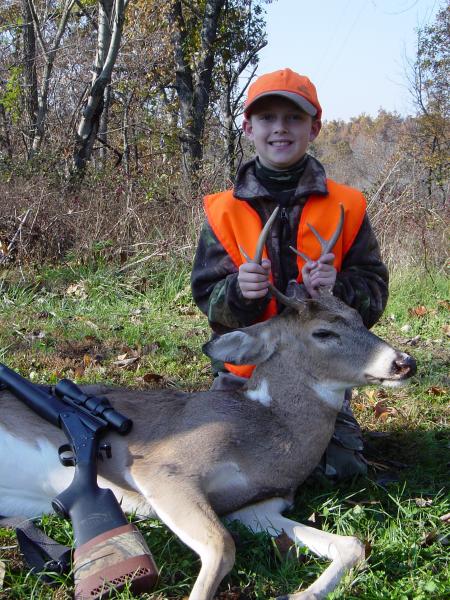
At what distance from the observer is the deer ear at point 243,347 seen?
125 inches

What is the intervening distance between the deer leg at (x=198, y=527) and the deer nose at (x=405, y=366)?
993 mm

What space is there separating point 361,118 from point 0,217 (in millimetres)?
45046

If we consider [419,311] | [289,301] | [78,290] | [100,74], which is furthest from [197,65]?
[289,301]

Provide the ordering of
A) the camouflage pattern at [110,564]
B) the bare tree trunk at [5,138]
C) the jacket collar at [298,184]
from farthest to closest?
the bare tree trunk at [5,138] → the jacket collar at [298,184] → the camouflage pattern at [110,564]

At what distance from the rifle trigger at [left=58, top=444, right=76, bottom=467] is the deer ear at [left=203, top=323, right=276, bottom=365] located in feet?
2.44

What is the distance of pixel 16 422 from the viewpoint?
3162 mm

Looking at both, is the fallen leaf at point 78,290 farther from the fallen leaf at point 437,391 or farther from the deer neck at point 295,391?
the deer neck at point 295,391

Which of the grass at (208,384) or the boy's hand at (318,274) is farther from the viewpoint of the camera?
the boy's hand at (318,274)

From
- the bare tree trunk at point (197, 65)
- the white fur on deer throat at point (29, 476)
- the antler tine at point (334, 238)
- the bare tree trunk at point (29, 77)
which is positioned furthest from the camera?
the bare tree trunk at point (197, 65)

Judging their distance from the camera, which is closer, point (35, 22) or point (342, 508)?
point (342, 508)

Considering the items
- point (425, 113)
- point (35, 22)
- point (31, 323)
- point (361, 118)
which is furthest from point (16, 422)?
point (361, 118)

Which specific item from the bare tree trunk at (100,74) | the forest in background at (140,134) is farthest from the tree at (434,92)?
the bare tree trunk at (100,74)

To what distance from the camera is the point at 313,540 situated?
2744 mm

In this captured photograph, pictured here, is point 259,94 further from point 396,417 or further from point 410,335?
point 410,335
